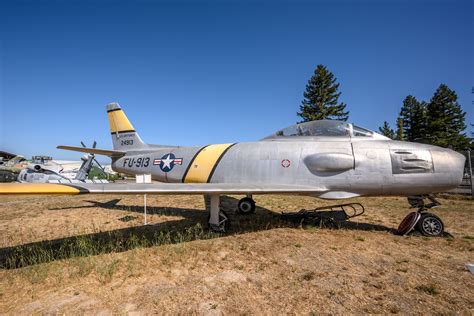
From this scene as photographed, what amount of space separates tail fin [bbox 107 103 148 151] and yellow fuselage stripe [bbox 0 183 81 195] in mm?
5888

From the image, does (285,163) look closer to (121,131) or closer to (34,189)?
(34,189)

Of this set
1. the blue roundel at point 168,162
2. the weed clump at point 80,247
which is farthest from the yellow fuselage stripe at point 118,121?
the weed clump at point 80,247

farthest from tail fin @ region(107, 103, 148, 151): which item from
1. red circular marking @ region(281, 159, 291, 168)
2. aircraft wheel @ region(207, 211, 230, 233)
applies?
red circular marking @ region(281, 159, 291, 168)

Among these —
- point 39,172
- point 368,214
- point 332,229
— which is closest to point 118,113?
point 332,229

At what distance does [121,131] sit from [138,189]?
6.97 metres

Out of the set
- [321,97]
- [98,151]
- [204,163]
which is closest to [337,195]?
[204,163]

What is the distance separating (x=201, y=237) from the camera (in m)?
5.33

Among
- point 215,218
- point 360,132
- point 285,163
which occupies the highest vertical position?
point 360,132

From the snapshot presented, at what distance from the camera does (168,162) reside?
7.57 metres

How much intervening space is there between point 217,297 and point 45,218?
314 inches

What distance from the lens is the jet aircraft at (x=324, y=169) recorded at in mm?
4988

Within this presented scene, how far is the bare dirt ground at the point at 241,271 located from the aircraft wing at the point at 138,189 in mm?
1134

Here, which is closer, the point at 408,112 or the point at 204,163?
the point at 204,163

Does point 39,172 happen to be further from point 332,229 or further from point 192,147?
point 332,229
